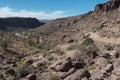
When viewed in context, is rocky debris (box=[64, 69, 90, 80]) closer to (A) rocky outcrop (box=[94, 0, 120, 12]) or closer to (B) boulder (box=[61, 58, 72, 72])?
(B) boulder (box=[61, 58, 72, 72])

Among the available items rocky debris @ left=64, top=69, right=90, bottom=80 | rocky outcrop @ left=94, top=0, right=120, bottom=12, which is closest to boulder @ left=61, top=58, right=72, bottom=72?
rocky debris @ left=64, top=69, right=90, bottom=80

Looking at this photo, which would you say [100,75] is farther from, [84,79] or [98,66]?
[98,66]

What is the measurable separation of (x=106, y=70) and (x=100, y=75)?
907 millimetres

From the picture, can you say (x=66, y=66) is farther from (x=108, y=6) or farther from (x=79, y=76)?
(x=108, y=6)

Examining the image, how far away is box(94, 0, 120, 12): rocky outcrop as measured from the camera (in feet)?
386

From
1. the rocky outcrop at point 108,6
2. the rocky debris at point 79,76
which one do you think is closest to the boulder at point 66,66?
the rocky debris at point 79,76

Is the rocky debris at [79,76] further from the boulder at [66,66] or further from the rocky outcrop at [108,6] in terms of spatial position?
the rocky outcrop at [108,6]

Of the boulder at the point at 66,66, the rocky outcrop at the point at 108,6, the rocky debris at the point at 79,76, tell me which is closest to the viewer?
the rocky debris at the point at 79,76

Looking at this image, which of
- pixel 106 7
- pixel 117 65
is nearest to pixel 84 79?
pixel 117 65

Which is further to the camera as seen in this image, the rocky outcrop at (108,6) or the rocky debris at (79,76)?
the rocky outcrop at (108,6)

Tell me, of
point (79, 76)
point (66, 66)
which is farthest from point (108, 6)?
point (79, 76)

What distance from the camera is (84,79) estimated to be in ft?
51.8

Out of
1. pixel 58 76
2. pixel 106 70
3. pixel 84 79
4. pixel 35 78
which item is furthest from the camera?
pixel 35 78

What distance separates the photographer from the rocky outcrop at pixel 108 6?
118 meters
